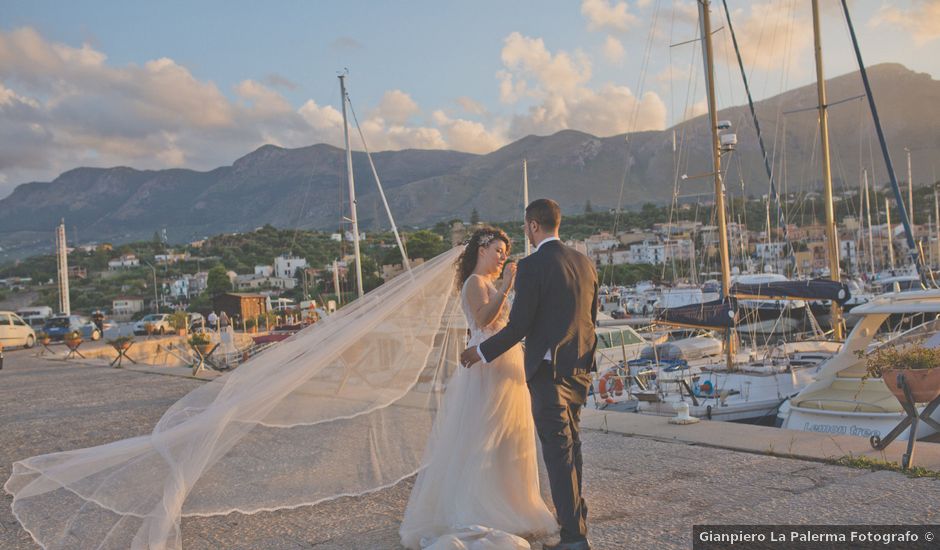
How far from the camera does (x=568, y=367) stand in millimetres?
4195

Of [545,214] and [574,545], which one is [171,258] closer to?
[545,214]

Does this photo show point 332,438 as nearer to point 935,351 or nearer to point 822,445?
point 822,445

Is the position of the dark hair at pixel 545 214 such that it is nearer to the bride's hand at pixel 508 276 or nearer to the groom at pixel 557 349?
the groom at pixel 557 349

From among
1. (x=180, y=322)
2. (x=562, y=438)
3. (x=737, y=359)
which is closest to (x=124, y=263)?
(x=180, y=322)

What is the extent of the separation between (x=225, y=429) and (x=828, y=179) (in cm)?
1700

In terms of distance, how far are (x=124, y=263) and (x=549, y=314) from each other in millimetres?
151076

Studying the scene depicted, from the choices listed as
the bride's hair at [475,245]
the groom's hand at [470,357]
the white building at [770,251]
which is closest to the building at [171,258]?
the white building at [770,251]

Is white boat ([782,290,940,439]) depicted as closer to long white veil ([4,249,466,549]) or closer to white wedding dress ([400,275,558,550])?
long white veil ([4,249,466,549])

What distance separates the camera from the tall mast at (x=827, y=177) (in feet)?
58.2

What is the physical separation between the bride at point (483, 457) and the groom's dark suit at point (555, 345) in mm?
336

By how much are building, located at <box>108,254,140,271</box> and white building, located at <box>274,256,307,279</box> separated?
35.8 metres

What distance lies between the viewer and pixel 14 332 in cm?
3594

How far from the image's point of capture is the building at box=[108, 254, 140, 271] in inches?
5408

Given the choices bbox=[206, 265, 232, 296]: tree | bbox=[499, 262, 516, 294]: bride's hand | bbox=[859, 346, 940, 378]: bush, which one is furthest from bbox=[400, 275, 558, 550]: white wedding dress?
bbox=[206, 265, 232, 296]: tree
